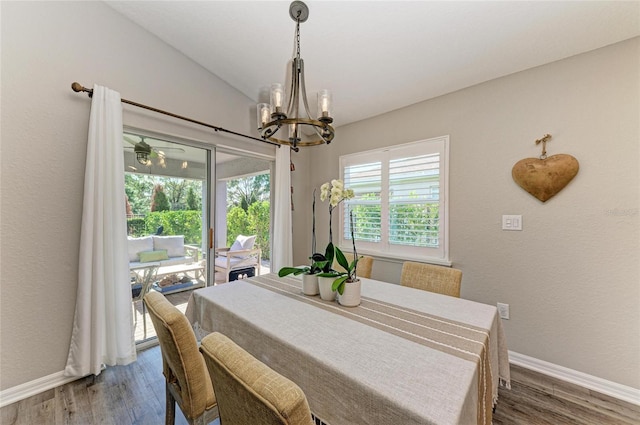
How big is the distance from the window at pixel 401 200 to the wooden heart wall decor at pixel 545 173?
601 mm

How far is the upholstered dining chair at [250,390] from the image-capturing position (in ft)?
1.85

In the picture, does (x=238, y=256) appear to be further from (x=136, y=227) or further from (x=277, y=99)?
(x=277, y=99)

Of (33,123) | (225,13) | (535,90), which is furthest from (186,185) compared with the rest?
(535,90)

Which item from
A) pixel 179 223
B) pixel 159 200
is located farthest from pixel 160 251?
pixel 159 200

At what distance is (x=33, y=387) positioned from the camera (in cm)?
177

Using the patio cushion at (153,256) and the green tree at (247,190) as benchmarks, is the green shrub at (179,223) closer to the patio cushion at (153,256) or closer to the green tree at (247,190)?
the patio cushion at (153,256)

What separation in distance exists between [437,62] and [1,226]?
3.41 metres

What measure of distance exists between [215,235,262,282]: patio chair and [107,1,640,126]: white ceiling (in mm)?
1926

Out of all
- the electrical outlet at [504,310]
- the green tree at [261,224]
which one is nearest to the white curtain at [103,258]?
the green tree at [261,224]

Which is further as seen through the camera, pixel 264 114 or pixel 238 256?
pixel 238 256

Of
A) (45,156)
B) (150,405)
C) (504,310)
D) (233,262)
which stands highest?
(45,156)

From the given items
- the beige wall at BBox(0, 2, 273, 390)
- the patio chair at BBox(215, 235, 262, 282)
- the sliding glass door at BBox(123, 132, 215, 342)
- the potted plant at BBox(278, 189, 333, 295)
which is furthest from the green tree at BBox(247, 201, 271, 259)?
the potted plant at BBox(278, 189, 333, 295)

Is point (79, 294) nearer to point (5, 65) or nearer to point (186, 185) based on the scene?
point (186, 185)

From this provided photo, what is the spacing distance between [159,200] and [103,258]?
69cm
